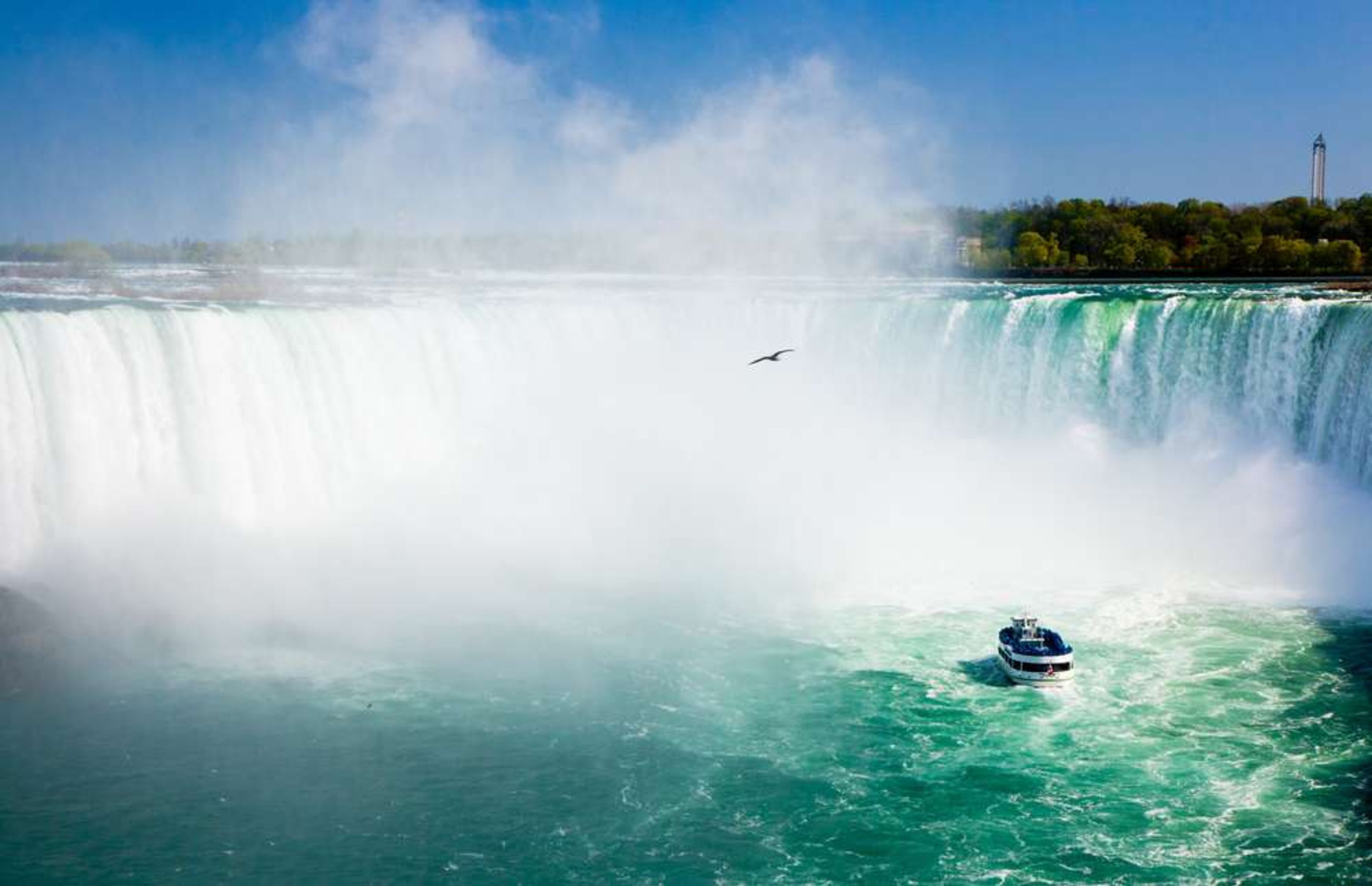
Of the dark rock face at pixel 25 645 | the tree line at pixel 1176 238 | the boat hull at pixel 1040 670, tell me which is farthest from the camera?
the tree line at pixel 1176 238

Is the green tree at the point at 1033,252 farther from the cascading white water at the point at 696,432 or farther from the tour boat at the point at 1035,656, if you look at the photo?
the tour boat at the point at 1035,656

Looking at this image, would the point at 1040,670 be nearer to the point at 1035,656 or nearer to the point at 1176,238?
the point at 1035,656

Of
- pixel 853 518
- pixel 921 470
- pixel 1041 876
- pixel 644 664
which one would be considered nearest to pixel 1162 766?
pixel 1041 876

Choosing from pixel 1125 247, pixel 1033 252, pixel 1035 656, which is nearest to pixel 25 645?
pixel 1035 656

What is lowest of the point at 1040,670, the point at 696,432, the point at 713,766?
the point at 713,766

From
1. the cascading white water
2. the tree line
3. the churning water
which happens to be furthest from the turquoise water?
the tree line

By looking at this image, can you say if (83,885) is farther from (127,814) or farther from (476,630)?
(476,630)

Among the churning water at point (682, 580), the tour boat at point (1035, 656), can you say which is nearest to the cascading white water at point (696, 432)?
the churning water at point (682, 580)
